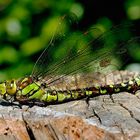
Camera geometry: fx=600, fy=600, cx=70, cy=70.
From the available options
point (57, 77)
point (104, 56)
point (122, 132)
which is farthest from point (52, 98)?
point (122, 132)

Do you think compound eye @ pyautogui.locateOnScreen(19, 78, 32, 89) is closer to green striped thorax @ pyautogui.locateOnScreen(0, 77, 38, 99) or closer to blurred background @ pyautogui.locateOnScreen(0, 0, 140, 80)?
green striped thorax @ pyautogui.locateOnScreen(0, 77, 38, 99)

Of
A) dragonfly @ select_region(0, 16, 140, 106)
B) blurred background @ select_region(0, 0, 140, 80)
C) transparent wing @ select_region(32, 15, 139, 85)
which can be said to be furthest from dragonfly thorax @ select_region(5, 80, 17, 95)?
blurred background @ select_region(0, 0, 140, 80)

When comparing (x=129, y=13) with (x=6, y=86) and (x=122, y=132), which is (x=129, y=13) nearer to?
(x=6, y=86)

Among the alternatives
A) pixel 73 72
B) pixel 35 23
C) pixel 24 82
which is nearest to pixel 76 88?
pixel 73 72

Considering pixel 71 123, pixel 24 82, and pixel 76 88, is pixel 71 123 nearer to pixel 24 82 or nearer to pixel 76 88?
pixel 24 82

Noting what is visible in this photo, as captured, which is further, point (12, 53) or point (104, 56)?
point (12, 53)

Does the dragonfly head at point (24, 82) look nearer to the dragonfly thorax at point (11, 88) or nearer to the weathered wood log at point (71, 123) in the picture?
the dragonfly thorax at point (11, 88)
